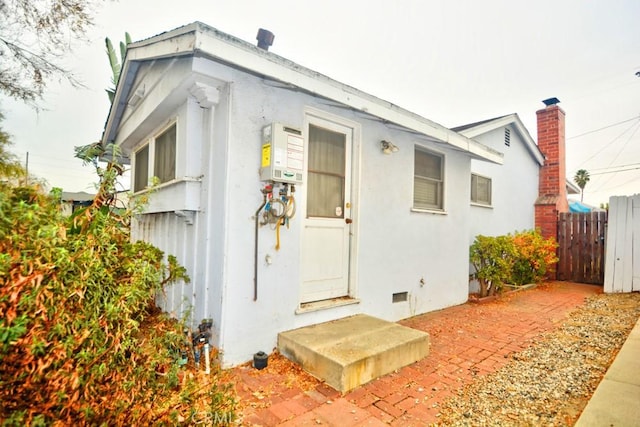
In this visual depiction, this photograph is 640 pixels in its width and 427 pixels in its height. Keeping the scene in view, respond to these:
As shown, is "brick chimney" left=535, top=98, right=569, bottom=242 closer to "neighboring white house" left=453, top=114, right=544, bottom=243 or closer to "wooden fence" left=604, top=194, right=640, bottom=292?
"neighboring white house" left=453, top=114, right=544, bottom=243

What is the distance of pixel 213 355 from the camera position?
Answer: 3.21m

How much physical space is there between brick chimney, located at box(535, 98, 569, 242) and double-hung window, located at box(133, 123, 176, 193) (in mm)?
10654

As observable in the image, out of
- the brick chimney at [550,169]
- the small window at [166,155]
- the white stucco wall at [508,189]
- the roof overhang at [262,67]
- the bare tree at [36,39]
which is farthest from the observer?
the brick chimney at [550,169]

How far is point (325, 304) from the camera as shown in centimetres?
407

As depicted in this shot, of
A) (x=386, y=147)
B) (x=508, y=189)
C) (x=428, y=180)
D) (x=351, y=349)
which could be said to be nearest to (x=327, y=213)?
(x=386, y=147)

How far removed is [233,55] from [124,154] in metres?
6.27

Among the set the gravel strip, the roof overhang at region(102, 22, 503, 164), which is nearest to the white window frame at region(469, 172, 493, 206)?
the roof overhang at region(102, 22, 503, 164)

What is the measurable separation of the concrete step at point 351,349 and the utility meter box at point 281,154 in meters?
1.78

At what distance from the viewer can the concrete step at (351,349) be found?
2.89 m

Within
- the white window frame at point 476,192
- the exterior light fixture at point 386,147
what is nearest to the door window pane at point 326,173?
the exterior light fixture at point 386,147

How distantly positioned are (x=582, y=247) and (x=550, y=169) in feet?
10.1

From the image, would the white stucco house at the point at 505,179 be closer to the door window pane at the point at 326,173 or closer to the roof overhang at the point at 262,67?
the roof overhang at the point at 262,67

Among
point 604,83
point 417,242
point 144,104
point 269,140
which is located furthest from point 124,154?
point 604,83

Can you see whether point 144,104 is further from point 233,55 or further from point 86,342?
point 86,342
